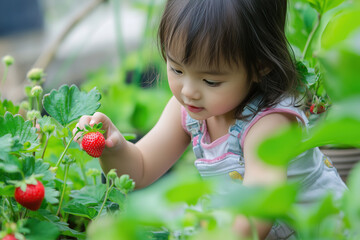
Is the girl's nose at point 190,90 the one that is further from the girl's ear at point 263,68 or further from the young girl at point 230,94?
the girl's ear at point 263,68

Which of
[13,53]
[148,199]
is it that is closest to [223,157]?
[148,199]

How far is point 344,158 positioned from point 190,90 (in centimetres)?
56

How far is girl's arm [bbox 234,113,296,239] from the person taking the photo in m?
0.81

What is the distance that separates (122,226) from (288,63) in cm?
69

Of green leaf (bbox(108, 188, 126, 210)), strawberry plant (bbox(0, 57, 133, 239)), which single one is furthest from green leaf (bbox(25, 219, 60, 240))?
green leaf (bbox(108, 188, 126, 210))

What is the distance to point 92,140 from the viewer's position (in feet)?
2.72

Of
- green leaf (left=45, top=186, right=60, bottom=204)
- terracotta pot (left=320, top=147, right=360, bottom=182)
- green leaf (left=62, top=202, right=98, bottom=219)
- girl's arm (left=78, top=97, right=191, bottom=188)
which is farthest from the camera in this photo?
terracotta pot (left=320, top=147, right=360, bottom=182)

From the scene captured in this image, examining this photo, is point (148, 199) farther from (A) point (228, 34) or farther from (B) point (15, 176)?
(A) point (228, 34)

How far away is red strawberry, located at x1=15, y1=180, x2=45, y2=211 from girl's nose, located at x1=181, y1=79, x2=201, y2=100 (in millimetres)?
333

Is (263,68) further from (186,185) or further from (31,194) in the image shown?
(186,185)

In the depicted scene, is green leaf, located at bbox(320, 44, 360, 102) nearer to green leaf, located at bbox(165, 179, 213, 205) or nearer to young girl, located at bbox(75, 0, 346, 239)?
green leaf, located at bbox(165, 179, 213, 205)

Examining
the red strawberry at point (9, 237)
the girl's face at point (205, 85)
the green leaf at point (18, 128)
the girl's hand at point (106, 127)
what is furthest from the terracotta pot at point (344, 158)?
the red strawberry at point (9, 237)

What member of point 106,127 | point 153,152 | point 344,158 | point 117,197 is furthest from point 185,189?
point 344,158

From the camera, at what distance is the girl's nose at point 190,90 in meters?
0.91
